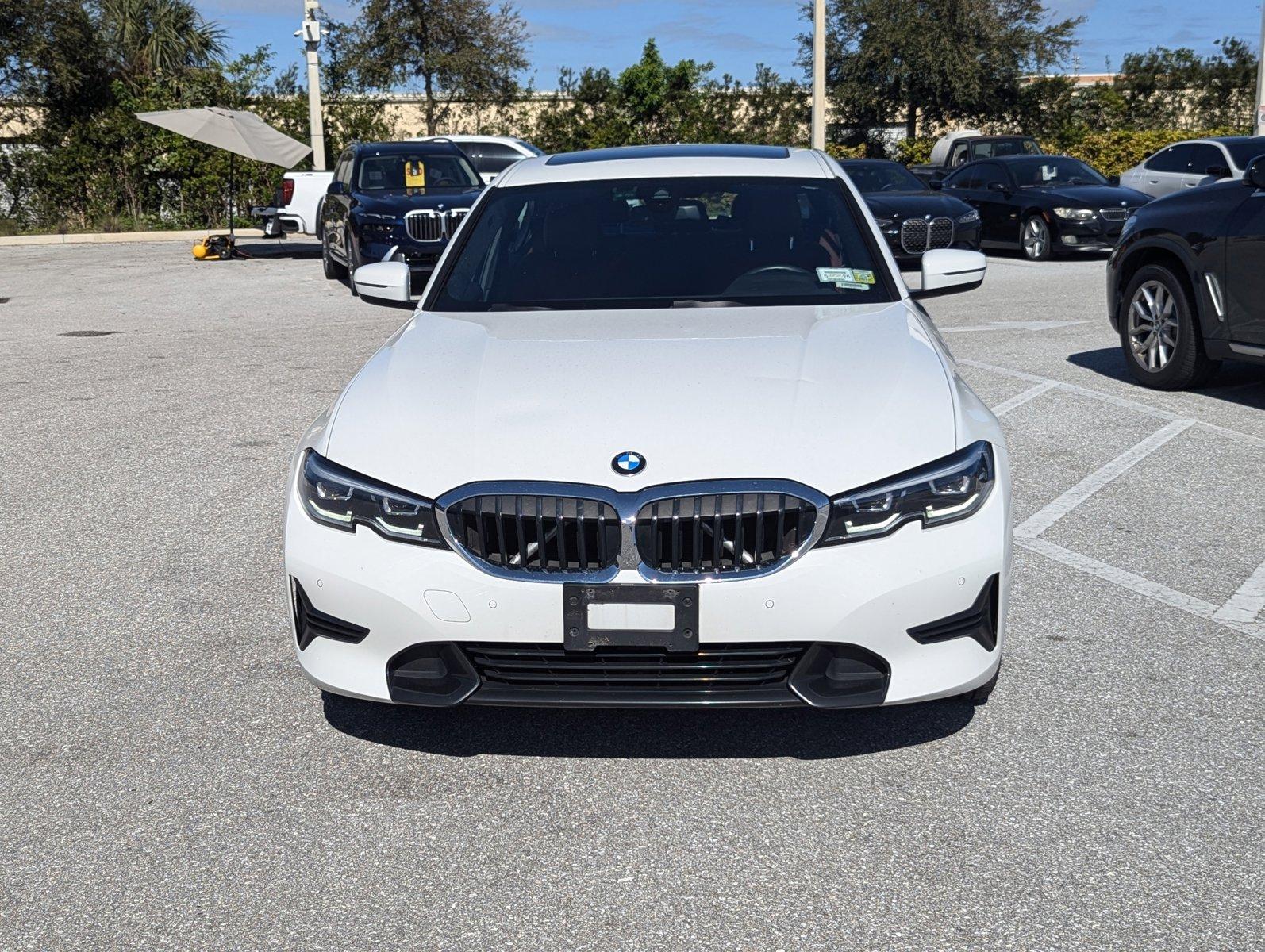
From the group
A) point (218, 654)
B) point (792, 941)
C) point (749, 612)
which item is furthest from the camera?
point (218, 654)

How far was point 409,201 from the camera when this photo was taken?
51.2ft

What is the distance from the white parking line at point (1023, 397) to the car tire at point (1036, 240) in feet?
33.7

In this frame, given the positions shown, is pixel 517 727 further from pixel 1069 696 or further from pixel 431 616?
pixel 1069 696

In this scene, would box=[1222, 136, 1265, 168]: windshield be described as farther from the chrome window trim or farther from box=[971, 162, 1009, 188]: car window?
the chrome window trim

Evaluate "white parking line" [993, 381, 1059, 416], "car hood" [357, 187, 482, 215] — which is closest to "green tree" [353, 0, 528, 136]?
"car hood" [357, 187, 482, 215]

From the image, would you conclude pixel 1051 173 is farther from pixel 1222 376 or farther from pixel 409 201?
pixel 1222 376

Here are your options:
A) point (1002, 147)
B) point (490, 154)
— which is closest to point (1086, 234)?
point (1002, 147)

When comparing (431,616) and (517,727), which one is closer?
(431,616)

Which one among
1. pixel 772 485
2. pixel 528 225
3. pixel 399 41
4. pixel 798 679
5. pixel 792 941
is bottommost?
pixel 792 941

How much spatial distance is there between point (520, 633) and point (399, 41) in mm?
32208

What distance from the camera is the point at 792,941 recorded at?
2.85m

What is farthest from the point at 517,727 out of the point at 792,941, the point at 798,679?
the point at 792,941

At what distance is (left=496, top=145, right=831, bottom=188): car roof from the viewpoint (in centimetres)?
538

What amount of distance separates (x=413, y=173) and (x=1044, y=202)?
8.40 m
